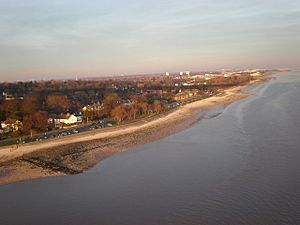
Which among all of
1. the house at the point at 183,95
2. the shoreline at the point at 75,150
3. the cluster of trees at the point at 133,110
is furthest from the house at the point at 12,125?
the house at the point at 183,95

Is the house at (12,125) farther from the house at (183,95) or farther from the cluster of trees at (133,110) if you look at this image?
the house at (183,95)

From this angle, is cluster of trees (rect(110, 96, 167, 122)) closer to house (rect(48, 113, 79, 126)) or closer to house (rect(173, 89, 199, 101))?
house (rect(48, 113, 79, 126))

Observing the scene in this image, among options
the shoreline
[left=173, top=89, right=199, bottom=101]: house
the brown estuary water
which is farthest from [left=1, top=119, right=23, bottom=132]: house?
[left=173, top=89, right=199, bottom=101]: house

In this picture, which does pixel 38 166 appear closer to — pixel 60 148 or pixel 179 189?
pixel 60 148

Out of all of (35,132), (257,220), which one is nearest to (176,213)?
(257,220)

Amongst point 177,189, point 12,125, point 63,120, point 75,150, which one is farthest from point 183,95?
point 177,189
